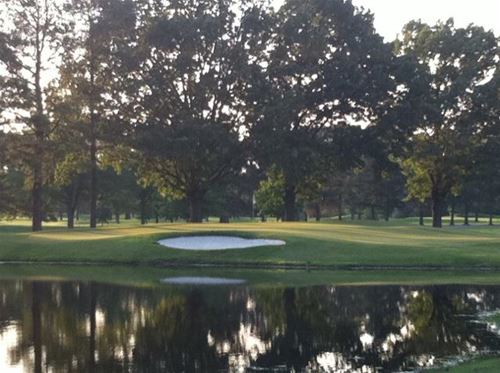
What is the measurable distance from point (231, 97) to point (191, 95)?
3593 mm

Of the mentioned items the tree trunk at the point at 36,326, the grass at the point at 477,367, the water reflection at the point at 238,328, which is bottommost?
the tree trunk at the point at 36,326

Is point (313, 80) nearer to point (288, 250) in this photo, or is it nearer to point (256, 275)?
point (288, 250)

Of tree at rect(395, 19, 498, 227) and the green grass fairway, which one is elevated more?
tree at rect(395, 19, 498, 227)

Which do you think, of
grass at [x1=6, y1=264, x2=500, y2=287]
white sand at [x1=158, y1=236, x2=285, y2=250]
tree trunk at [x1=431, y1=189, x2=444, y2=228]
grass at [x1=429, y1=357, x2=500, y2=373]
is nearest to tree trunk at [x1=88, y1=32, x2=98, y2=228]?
white sand at [x1=158, y1=236, x2=285, y2=250]

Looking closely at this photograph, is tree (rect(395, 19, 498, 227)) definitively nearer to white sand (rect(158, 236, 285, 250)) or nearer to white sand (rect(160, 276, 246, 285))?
white sand (rect(158, 236, 285, 250))

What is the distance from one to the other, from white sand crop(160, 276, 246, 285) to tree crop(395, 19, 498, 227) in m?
39.0

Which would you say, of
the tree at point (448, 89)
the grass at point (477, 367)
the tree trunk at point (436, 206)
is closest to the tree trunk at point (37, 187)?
the tree at point (448, 89)

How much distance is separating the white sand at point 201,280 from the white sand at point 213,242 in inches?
348

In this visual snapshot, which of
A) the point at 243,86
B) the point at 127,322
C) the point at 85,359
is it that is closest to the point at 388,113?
the point at 243,86

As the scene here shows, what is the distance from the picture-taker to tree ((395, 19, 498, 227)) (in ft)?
215

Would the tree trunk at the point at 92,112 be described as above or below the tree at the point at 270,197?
above

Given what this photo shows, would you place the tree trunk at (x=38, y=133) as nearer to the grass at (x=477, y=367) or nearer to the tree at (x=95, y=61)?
the tree at (x=95, y=61)

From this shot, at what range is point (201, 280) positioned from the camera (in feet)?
95.8

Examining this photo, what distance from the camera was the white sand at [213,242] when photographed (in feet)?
129
